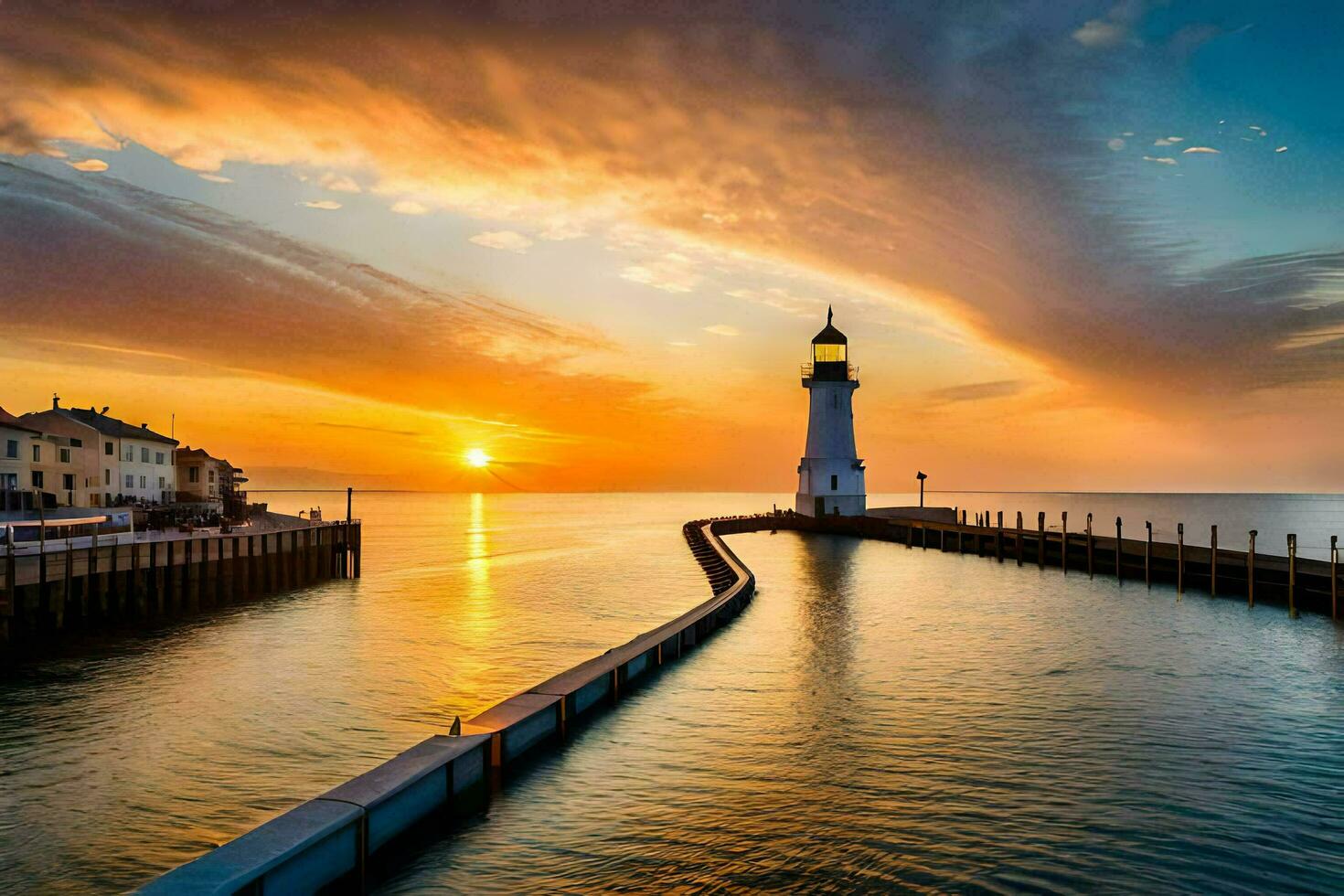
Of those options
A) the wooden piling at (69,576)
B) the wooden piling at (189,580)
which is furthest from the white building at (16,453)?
the wooden piling at (69,576)

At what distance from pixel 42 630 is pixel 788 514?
66528 millimetres

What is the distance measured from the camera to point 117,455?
59.7 m

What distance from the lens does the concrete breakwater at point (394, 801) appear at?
297 inches

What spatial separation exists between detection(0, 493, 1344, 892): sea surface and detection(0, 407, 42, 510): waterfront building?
858 inches

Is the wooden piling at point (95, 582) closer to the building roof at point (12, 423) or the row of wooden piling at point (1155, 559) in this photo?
the building roof at point (12, 423)

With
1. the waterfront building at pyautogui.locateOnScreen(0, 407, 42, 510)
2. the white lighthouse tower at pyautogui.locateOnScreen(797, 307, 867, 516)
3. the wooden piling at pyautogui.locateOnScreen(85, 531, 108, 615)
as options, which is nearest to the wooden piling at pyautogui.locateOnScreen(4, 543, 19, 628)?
the wooden piling at pyautogui.locateOnScreen(85, 531, 108, 615)

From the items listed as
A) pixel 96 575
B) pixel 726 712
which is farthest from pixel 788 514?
pixel 726 712

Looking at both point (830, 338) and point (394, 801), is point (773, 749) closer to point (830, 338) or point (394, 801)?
point (394, 801)

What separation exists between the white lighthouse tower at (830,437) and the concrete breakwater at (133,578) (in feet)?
141

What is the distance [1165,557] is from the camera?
40094 millimetres

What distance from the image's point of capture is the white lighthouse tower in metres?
72.6

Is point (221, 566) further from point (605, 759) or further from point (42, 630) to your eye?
point (605, 759)

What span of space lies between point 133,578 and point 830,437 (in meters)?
53.6

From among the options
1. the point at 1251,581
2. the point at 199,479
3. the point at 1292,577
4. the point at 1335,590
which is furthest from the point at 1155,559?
the point at 199,479
